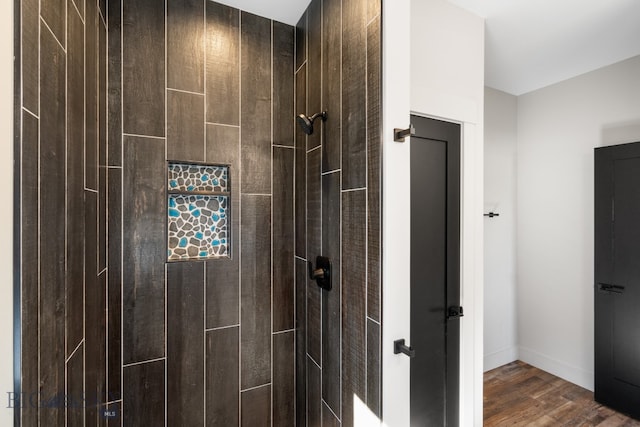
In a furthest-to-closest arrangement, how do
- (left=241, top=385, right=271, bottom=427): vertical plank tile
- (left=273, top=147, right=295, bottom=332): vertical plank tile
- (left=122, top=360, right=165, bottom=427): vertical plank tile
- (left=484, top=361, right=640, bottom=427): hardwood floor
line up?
(left=484, top=361, right=640, bottom=427): hardwood floor < (left=273, top=147, right=295, bottom=332): vertical plank tile < (left=241, top=385, right=271, bottom=427): vertical plank tile < (left=122, top=360, right=165, bottom=427): vertical plank tile

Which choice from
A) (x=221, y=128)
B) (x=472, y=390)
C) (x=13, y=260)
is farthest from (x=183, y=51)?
(x=472, y=390)

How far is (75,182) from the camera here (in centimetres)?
97

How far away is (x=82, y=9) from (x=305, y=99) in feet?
3.28

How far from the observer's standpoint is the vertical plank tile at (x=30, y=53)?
656 mm

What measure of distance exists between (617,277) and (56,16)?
3.62 metres

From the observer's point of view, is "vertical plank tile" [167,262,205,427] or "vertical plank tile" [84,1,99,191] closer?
"vertical plank tile" [84,1,99,191]

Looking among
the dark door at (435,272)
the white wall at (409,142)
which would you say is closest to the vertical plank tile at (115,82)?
the white wall at (409,142)

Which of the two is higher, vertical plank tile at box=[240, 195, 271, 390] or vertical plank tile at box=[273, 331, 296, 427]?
vertical plank tile at box=[240, 195, 271, 390]

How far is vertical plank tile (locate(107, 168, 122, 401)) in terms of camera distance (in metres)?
1.34

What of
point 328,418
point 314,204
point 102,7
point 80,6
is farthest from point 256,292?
point 102,7

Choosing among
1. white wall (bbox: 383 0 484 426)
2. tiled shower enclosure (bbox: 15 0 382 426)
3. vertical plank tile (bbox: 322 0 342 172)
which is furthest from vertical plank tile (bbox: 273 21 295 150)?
white wall (bbox: 383 0 484 426)

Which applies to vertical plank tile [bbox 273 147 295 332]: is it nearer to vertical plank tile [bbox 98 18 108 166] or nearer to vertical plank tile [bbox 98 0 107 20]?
vertical plank tile [bbox 98 18 108 166]

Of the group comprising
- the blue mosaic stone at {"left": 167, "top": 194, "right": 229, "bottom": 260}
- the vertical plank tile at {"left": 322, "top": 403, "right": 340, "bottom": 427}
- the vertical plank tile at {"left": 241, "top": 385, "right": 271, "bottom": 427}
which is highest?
the blue mosaic stone at {"left": 167, "top": 194, "right": 229, "bottom": 260}

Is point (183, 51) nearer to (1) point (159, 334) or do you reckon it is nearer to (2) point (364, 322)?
(1) point (159, 334)
